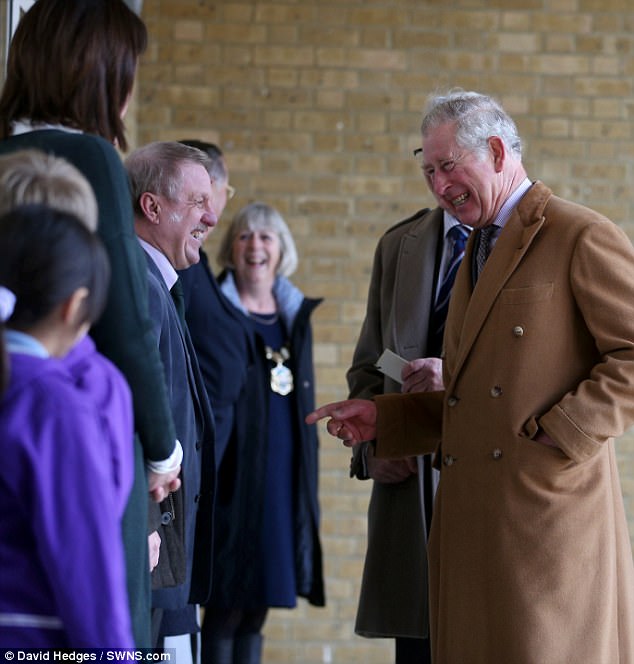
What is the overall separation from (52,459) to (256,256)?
3.81 m

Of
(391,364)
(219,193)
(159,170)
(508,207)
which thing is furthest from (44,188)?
(219,193)

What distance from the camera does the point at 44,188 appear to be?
83.3 inches

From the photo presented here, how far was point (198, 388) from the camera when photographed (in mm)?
3213

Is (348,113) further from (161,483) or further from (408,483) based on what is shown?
A: (161,483)

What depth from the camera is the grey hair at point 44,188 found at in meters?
2.10

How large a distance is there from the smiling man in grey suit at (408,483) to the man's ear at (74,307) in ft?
6.24

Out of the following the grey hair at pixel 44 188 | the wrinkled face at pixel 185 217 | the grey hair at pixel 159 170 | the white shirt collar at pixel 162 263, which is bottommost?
the white shirt collar at pixel 162 263

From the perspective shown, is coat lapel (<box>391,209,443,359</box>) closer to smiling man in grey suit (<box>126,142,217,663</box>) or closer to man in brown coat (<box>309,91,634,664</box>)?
man in brown coat (<box>309,91,634,664</box>)

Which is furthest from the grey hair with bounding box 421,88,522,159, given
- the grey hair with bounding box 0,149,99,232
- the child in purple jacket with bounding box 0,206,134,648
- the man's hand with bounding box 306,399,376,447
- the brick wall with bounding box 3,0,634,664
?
the brick wall with bounding box 3,0,634,664

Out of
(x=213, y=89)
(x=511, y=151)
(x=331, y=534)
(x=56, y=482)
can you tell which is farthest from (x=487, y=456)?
(x=213, y=89)

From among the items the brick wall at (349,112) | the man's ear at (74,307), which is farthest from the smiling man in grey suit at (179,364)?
the brick wall at (349,112)

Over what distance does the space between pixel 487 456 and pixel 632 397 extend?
1.26 ft

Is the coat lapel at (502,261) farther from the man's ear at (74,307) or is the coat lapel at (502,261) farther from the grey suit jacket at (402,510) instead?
the man's ear at (74,307)

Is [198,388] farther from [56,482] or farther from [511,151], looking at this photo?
[56,482]
